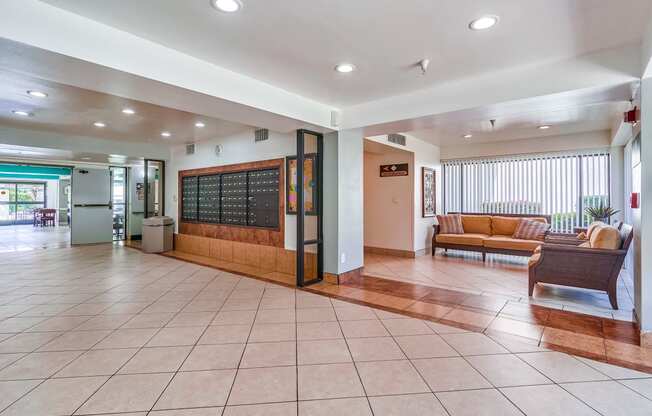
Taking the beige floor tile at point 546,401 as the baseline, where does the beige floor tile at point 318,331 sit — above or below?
above

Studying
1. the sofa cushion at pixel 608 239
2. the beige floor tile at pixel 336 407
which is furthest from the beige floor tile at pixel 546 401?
the sofa cushion at pixel 608 239

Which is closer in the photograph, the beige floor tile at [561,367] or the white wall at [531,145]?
the beige floor tile at [561,367]

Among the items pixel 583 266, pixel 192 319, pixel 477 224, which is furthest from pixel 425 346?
pixel 477 224

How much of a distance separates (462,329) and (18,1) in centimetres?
415

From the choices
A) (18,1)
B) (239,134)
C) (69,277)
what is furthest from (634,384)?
(69,277)

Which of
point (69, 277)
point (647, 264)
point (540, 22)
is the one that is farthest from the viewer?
point (69, 277)

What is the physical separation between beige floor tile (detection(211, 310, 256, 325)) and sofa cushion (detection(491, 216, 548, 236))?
567cm

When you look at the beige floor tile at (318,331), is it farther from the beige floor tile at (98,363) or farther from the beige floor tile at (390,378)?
the beige floor tile at (98,363)

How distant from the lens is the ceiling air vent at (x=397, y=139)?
19.9 ft

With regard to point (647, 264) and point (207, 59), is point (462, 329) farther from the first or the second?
point (207, 59)

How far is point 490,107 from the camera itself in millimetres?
3492

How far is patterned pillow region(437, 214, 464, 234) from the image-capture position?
7004 mm

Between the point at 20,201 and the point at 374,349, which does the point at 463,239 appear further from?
the point at 20,201

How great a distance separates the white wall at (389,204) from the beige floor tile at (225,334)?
14.8 ft
